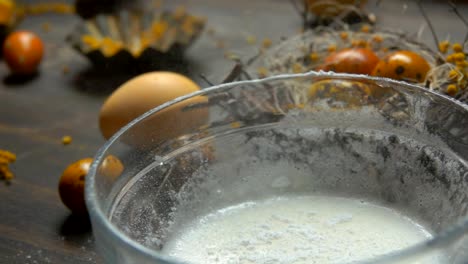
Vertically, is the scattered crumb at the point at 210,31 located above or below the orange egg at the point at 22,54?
above

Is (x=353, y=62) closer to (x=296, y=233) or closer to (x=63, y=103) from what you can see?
(x=296, y=233)

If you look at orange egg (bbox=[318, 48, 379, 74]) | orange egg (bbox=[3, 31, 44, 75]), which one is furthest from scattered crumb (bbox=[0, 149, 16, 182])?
orange egg (bbox=[318, 48, 379, 74])

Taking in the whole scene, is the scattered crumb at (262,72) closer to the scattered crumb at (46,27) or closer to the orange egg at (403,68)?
the orange egg at (403,68)

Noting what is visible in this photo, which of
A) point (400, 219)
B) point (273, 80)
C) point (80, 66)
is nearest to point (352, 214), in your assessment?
point (400, 219)

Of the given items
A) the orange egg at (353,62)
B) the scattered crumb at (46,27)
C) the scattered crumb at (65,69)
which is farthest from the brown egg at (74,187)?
the scattered crumb at (46,27)

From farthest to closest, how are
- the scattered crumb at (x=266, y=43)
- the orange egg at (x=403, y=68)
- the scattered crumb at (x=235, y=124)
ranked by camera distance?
the scattered crumb at (x=266, y=43), the orange egg at (x=403, y=68), the scattered crumb at (x=235, y=124)

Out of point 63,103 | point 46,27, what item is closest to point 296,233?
point 63,103

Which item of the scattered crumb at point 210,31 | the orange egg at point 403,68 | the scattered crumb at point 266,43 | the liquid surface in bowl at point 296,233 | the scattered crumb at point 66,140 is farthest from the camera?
the scattered crumb at point 210,31
